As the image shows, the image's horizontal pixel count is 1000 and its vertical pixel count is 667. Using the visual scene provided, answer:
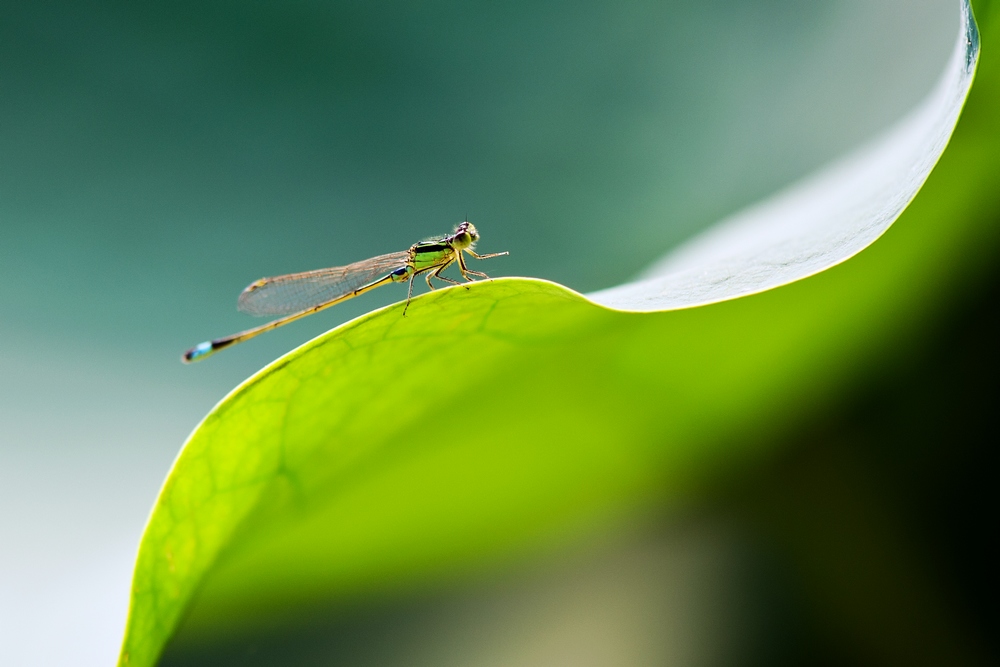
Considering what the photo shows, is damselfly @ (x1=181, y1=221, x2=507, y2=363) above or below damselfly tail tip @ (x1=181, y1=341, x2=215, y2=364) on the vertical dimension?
above

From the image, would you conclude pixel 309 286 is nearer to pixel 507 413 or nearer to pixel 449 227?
pixel 449 227

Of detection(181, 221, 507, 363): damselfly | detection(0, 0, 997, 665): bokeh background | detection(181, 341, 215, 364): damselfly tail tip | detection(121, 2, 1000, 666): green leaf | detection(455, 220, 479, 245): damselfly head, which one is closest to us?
detection(121, 2, 1000, 666): green leaf

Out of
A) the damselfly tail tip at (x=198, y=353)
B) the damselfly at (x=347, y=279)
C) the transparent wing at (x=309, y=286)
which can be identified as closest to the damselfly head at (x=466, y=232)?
the damselfly at (x=347, y=279)

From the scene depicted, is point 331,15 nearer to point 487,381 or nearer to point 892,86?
point 487,381

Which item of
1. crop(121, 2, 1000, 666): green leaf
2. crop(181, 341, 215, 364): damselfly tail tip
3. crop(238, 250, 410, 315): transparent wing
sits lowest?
crop(121, 2, 1000, 666): green leaf

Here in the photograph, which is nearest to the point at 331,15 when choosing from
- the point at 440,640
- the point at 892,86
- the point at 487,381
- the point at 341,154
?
the point at 341,154

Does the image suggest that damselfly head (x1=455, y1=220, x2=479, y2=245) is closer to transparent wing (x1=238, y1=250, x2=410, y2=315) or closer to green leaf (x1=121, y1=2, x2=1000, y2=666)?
transparent wing (x1=238, y1=250, x2=410, y2=315)

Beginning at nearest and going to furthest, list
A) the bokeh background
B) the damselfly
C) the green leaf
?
the green leaf → the bokeh background → the damselfly

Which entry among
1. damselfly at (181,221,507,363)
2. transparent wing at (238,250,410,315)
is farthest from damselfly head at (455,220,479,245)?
transparent wing at (238,250,410,315)

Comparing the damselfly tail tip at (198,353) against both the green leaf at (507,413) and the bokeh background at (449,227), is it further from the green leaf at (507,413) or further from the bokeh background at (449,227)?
the green leaf at (507,413)
